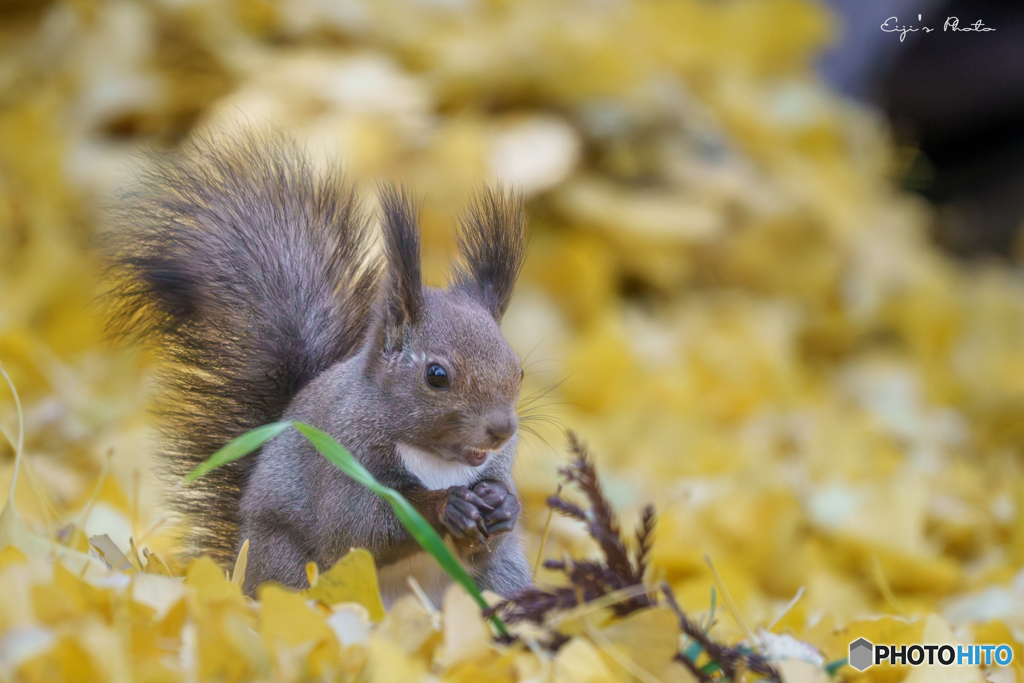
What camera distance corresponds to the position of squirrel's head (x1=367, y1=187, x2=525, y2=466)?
23.9 inches

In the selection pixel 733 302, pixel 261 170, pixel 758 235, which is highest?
pixel 261 170

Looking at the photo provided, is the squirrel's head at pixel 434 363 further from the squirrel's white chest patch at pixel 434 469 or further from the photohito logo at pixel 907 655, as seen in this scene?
the photohito logo at pixel 907 655

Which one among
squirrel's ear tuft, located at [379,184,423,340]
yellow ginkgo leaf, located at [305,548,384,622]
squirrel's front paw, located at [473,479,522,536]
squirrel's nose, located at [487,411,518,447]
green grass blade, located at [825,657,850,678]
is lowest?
green grass blade, located at [825,657,850,678]

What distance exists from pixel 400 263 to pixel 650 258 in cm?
122

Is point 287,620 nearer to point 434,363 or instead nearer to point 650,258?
point 434,363

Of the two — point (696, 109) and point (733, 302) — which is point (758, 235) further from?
point (696, 109)

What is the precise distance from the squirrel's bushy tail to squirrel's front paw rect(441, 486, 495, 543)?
7.4 inches

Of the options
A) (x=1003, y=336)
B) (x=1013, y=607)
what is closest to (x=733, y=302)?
(x=1003, y=336)

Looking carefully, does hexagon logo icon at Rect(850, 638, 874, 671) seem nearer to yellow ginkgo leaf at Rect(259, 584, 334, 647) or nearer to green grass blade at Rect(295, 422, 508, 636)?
green grass blade at Rect(295, 422, 508, 636)

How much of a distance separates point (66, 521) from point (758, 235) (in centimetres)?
147

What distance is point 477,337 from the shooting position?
0.63m
